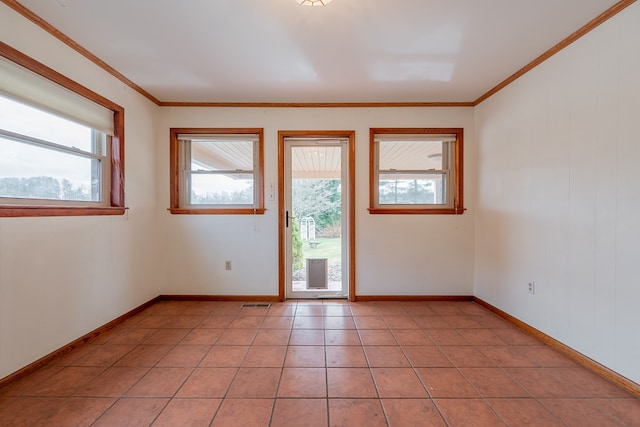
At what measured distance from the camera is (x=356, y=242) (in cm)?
331

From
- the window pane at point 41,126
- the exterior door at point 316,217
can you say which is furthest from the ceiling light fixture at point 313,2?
the window pane at point 41,126

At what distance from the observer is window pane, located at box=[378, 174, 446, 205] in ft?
11.2

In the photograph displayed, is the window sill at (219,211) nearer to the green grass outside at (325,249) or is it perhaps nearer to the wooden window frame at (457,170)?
the green grass outside at (325,249)

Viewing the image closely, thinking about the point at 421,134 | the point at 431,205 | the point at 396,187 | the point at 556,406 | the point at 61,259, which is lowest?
the point at 556,406

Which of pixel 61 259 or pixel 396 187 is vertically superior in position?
pixel 396 187

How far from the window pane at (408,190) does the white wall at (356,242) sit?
211 mm

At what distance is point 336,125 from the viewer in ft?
10.8

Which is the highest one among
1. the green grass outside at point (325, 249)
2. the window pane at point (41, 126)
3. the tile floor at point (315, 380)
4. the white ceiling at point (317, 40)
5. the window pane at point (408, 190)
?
the white ceiling at point (317, 40)

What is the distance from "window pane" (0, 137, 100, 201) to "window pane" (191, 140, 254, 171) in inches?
41.8

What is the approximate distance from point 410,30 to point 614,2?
1.19 meters

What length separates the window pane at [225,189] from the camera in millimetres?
3385

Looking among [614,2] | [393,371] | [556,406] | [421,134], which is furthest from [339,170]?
[556,406]

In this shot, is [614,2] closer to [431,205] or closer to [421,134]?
[421,134]

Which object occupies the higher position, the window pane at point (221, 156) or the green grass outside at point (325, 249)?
the window pane at point (221, 156)
